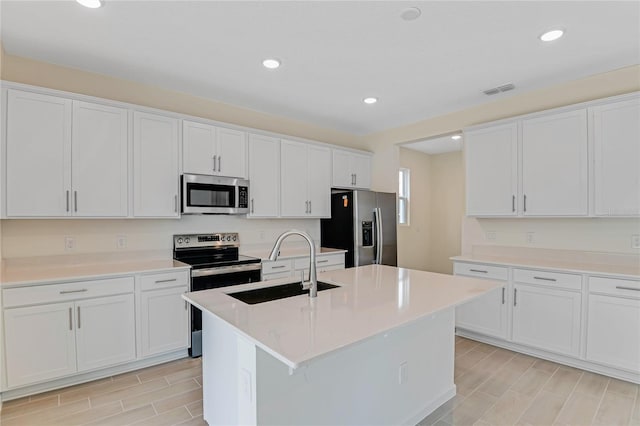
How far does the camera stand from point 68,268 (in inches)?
110

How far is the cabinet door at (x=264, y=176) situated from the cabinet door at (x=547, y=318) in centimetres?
284

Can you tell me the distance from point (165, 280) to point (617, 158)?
4.19 m

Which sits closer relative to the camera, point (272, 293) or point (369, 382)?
point (369, 382)

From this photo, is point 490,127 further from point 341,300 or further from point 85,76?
point 85,76

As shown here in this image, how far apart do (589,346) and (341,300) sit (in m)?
2.56

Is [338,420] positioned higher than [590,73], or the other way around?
[590,73]

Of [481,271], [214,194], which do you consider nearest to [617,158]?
[481,271]

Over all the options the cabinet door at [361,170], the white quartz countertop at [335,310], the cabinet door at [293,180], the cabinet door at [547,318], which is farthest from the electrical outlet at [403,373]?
the cabinet door at [361,170]

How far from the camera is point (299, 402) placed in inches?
59.9

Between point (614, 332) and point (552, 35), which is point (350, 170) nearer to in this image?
point (552, 35)

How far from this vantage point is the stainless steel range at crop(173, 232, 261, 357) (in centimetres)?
308

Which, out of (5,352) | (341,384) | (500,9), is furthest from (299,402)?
(500,9)

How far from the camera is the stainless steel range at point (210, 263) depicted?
10.1ft

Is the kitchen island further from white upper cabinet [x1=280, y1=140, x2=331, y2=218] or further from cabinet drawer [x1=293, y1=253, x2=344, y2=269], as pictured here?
white upper cabinet [x1=280, y1=140, x2=331, y2=218]
